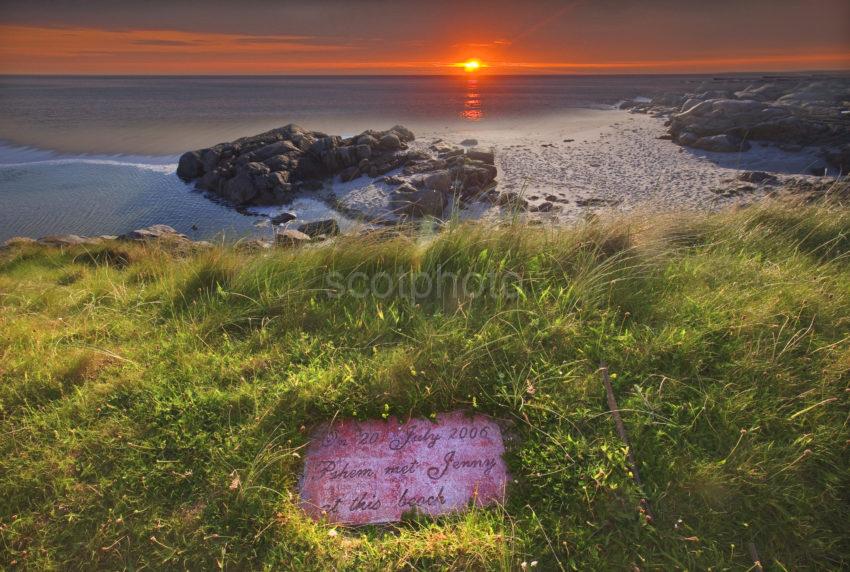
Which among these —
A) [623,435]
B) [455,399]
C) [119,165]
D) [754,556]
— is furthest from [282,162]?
[754,556]

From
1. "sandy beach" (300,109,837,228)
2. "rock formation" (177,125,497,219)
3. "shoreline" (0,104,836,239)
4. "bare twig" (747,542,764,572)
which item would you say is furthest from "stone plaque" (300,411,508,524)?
"rock formation" (177,125,497,219)

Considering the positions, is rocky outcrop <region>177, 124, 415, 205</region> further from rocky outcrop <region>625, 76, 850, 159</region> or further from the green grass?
rocky outcrop <region>625, 76, 850, 159</region>

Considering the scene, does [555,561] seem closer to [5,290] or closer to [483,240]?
[483,240]

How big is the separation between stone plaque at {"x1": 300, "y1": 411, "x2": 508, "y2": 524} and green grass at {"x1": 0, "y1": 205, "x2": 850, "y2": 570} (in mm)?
100

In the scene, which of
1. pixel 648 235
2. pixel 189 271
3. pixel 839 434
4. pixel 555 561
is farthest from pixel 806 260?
pixel 189 271

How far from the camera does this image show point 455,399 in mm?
3213

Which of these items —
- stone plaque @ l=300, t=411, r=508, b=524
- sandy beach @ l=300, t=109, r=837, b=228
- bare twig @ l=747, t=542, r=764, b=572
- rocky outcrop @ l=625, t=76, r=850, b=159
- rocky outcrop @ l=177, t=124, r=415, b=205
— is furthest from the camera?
rocky outcrop @ l=625, t=76, r=850, b=159

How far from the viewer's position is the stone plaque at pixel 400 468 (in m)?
2.71

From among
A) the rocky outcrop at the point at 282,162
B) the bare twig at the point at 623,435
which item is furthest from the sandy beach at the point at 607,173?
the bare twig at the point at 623,435

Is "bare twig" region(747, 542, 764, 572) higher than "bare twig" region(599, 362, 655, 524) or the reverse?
the reverse

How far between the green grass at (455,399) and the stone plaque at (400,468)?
10cm

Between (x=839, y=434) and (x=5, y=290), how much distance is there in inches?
305

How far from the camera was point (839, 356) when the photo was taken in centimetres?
339

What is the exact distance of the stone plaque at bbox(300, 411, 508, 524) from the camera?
2.71 metres
